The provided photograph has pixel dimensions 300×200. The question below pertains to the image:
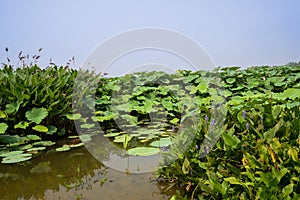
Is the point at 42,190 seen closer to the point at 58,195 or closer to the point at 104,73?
the point at 58,195

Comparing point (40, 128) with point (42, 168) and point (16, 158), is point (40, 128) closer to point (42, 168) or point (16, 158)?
point (16, 158)

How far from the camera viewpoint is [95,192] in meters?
2.05

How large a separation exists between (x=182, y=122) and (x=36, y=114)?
1.96 meters

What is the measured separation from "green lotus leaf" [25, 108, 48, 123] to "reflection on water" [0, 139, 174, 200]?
0.68m

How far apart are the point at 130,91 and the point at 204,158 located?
376 centimetres

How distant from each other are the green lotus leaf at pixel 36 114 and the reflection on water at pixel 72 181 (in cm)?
68

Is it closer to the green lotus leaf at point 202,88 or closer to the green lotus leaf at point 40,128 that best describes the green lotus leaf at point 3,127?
the green lotus leaf at point 40,128

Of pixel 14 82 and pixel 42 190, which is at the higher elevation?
pixel 14 82

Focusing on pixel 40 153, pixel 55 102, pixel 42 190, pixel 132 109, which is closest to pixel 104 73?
pixel 132 109

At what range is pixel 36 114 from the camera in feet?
11.7

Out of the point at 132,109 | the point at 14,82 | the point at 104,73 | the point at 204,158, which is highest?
the point at 104,73

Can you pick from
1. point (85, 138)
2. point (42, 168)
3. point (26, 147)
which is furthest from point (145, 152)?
point (26, 147)

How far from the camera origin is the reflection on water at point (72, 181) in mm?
2033

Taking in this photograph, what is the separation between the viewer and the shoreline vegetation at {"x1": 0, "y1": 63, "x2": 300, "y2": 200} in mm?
1539
